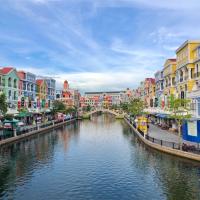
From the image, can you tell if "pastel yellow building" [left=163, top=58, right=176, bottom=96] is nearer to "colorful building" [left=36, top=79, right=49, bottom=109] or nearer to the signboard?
the signboard

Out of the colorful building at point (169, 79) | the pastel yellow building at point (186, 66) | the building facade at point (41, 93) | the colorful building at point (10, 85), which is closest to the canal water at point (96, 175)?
the pastel yellow building at point (186, 66)

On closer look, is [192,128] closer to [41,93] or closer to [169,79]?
[169,79]

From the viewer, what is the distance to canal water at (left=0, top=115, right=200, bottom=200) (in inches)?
910

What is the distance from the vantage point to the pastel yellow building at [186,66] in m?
50.3

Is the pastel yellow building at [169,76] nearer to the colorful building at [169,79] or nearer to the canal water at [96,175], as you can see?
the colorful building at [169,79]

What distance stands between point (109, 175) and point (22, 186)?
840 cm

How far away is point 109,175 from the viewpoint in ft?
93.8

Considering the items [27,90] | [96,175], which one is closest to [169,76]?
[27,90]

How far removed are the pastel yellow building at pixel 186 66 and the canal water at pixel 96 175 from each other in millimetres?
16611

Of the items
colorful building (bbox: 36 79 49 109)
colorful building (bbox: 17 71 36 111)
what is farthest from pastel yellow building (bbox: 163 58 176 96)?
colorful building (bbox: 36 79 49 109)

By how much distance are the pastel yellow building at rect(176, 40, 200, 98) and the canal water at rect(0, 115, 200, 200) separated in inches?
654

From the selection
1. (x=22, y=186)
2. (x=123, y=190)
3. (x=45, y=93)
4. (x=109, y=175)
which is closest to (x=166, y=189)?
(x=123, y=190)

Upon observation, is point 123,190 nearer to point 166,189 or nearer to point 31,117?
point 166,189

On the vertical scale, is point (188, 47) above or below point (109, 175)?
above
